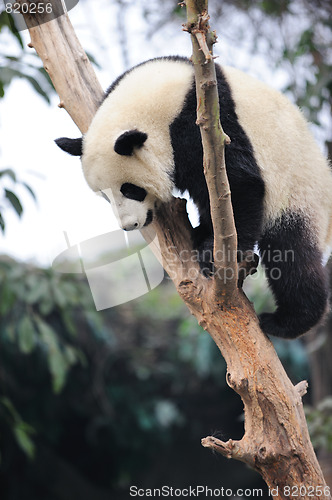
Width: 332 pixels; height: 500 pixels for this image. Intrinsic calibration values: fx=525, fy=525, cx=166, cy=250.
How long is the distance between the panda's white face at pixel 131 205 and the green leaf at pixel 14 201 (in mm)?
461

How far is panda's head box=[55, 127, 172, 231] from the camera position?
2295 mm

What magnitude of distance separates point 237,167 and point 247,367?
82 centimetres

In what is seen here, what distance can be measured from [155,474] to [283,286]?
16.1ft

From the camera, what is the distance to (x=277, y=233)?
2.40 meters

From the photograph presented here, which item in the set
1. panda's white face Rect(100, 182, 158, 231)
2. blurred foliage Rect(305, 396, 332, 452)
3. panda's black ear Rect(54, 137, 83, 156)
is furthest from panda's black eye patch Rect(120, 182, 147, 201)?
blurred foliage Rect(305, 396, 332, 452)

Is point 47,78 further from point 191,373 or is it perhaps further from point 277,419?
point 191,373

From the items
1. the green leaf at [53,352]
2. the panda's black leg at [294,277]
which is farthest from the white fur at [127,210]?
the green leaf at [53,352]

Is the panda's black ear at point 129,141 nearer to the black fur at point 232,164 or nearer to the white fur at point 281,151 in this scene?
the black fur at point 232,164

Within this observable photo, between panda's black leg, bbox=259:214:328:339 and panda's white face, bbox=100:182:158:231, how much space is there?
0.57 m

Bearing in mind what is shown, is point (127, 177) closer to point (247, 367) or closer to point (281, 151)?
point (281, 151)

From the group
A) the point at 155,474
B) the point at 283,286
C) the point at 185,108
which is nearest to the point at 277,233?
the point at 283,286

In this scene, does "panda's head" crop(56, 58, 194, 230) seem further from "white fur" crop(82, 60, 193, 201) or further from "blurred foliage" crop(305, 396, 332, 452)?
"blurred foliage" crop(305, 396, 332, 452)

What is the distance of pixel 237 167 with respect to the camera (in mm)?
2197

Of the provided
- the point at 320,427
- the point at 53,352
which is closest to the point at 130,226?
the point at 53,352
